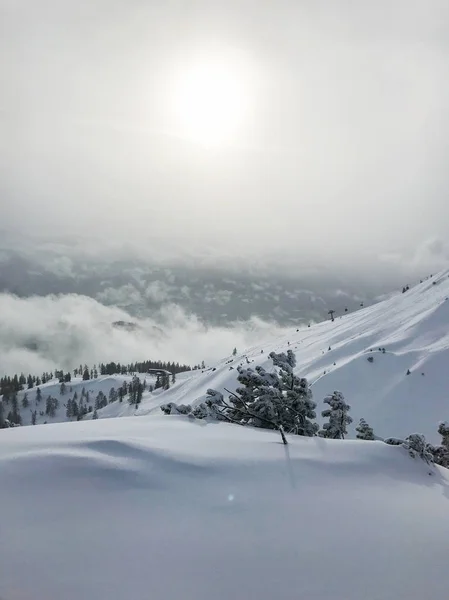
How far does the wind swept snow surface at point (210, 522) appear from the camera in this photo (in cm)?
658

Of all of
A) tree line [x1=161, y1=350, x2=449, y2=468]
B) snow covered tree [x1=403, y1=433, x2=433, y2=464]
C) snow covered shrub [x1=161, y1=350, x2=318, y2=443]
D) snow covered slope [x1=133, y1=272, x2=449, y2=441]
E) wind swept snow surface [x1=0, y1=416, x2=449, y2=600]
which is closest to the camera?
wind swept snow surface [x1=0, y1=416, x2=449, y2=600]

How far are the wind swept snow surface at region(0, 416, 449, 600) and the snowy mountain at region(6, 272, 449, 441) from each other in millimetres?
53617

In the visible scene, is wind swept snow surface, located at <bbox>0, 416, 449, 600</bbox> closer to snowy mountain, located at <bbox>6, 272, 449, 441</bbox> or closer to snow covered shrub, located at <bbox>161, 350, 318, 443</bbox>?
snow covered shrub, located at <bbox>161, 350, 318, 443</bbox>

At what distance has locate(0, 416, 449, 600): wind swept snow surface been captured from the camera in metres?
6.58

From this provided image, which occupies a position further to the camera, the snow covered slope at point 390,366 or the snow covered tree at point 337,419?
the snow covered slope at point 390,366

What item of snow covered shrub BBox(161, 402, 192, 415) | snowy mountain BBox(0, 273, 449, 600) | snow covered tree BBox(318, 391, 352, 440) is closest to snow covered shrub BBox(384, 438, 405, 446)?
snowy mountain BBox(0, 273, 449, 600)

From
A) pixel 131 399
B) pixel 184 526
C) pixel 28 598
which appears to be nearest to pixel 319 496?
pixel 184 526

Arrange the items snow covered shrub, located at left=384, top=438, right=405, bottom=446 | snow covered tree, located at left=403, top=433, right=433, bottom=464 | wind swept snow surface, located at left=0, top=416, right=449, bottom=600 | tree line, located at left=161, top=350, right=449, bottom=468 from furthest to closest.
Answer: tree line, located at left=161, top=350, right=449, bottom=468
snow covered shrub, located at left=384, top=438, right=405, bottom=446
snow covered tree, located at left=403, top=433, right=433, bottom=464
wind swept snow surface, located at left=0, top=416, right=449, bottom=600

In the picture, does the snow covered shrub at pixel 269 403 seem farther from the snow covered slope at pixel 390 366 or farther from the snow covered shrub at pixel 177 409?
the snow covered slope at pixel 390 366

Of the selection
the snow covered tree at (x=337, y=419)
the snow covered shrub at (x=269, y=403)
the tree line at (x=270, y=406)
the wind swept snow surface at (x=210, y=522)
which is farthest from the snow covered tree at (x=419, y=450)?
the snow covered tree at (x=337, y=419)

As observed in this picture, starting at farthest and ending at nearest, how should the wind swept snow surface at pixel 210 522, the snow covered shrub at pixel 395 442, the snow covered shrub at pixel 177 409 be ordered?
→ 1. the snow covered shrub at pixel 177 409
2. the snow covered shrub at pixel 395 442
3. the wind swept snow surface at pixel 210 522

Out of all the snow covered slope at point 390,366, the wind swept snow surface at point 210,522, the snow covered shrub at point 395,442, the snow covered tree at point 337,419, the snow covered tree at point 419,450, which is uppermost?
the snow covered slope at point 390,366

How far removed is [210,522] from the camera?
8.20 m

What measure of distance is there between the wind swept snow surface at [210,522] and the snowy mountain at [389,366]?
53617mm
